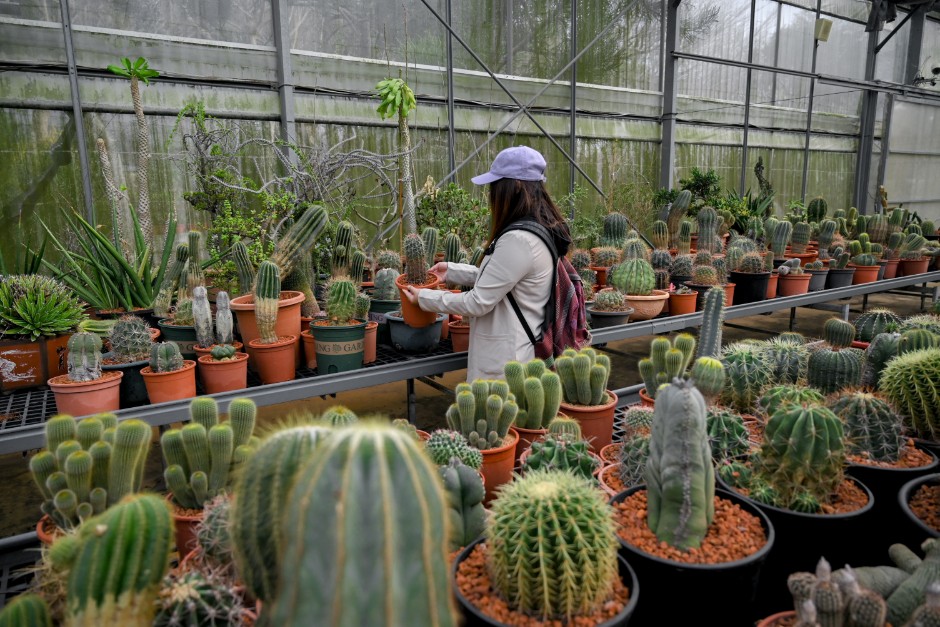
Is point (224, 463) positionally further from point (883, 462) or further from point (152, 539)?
point (883, 462)

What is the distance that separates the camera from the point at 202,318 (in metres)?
2.91

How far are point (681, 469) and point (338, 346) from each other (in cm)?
199

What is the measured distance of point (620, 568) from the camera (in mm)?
1334

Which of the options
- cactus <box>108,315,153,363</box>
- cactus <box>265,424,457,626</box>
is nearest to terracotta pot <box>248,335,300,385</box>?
cactus <box>108,315,153,363</box>

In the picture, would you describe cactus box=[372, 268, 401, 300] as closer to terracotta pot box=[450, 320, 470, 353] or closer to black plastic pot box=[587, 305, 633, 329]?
terracotta pot box=[450, 320, 470, 353]

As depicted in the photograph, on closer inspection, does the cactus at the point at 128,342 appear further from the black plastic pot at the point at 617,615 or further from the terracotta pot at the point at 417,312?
the black plastic pot at the point at 617,615

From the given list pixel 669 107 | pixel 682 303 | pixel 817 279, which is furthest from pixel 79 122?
pixel 669 107

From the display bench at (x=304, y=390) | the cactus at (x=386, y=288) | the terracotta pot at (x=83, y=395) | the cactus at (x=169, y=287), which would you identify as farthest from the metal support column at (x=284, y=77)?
the terracotta pot at (x=83, y=395)

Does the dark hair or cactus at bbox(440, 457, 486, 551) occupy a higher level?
the dark hair

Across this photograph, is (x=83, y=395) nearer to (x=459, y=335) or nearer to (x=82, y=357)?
(x=82, y=357)

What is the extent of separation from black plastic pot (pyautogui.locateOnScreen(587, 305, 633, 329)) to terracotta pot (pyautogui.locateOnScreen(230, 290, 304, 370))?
1913 millimetres

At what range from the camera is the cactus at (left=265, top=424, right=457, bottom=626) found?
68 cm

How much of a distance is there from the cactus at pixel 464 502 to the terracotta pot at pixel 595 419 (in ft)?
3.08

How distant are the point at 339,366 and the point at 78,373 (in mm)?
1104
